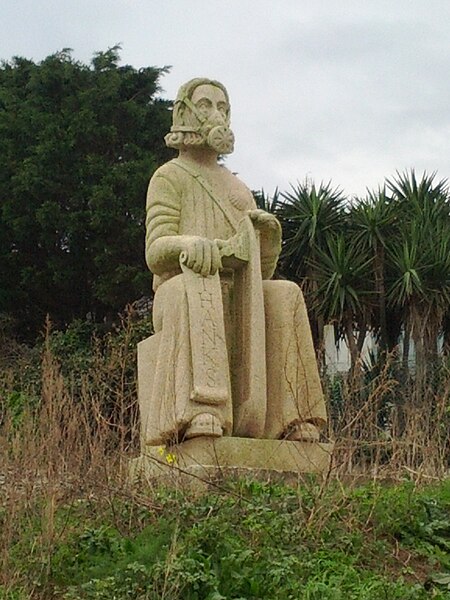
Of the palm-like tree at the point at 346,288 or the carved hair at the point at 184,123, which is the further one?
the palm-like tree at the point at 346,288

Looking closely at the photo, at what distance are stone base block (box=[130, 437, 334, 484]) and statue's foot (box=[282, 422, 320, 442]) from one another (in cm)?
5

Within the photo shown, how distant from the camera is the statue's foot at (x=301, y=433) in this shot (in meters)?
7.77

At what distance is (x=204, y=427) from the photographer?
7312mm

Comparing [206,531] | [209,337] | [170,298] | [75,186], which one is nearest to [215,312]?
[209,337]

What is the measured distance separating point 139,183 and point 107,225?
871 millimetres

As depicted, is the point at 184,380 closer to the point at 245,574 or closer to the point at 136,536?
the point at 136,536

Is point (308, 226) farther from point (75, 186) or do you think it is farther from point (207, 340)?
point (207, 340)

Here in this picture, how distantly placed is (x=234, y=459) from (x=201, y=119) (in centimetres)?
227

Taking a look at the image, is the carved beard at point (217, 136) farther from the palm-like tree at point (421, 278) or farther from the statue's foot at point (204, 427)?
the palm-like tree at point (421, 278)

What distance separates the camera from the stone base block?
22.7 ft

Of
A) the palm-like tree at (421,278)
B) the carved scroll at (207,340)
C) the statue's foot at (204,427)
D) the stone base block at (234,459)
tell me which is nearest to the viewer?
the stone base block at (234,459)

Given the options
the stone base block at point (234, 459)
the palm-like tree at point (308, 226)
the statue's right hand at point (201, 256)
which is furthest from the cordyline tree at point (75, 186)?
the stone base block at point (234, 459)

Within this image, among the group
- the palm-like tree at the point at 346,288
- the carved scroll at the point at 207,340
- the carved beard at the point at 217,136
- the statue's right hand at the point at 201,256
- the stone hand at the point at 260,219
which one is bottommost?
the carved scroll at the point at 207,340

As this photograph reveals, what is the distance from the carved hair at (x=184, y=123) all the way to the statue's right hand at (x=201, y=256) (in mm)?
871
